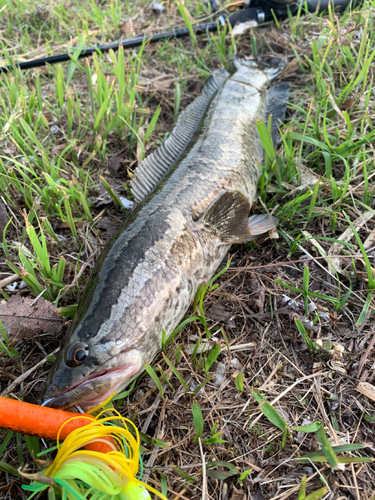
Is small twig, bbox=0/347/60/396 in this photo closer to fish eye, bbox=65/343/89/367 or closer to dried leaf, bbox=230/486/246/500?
fish eye, bbox=65/343/89/367

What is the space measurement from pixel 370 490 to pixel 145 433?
43.6 inches

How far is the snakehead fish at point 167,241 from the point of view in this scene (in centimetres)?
189

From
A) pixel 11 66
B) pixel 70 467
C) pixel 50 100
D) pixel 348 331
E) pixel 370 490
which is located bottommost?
pixel 370 490

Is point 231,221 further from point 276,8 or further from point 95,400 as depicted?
Result: point 276,8

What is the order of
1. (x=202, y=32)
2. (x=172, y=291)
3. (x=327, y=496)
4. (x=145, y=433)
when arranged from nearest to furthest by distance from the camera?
(x=327, y=496) < (x=145, y=433) < (x=172, y=291) < (x=202, y=32)

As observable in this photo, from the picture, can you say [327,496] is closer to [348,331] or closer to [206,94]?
[348,331]

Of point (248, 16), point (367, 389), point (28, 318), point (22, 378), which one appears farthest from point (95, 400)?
point (248, 16)

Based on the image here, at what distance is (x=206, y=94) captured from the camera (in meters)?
3.84

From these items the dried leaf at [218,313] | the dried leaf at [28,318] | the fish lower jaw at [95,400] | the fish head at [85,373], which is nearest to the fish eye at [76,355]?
the fish head at [85,373]

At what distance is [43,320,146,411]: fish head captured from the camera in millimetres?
→ 1824

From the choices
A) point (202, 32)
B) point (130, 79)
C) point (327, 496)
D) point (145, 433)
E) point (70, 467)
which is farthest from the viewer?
point (202, 32)

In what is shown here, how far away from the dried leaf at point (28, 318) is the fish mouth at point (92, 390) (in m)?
0.51

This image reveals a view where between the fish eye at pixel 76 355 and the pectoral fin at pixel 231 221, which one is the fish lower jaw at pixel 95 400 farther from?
the pectoral fin at pixel 231 221

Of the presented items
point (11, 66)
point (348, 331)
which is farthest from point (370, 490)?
point (11, 66)
